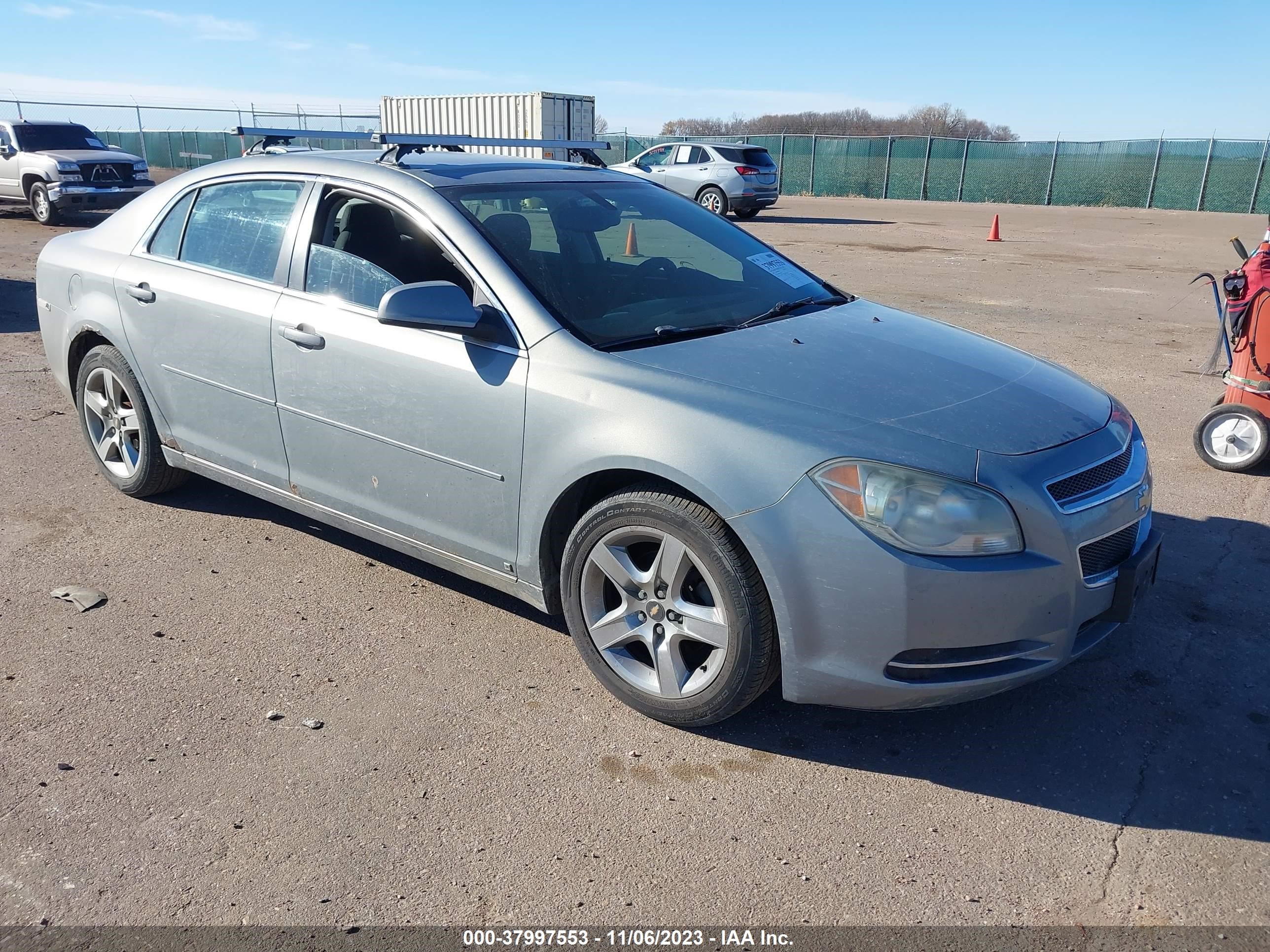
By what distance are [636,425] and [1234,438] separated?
13.8 ft

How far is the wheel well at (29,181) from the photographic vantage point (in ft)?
60.4

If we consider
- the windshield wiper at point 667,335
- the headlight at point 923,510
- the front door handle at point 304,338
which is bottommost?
the headlight at point 923,510

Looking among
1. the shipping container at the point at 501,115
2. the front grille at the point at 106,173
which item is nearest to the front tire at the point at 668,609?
the front grille at the point at 106,173

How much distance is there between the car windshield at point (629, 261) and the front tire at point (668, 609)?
2.18 feet

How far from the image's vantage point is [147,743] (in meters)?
3.14

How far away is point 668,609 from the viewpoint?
3143mm

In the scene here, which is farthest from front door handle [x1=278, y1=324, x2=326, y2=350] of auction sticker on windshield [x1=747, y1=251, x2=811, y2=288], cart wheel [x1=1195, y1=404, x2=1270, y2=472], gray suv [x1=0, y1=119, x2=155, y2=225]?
gray suv [x1=0, y1=119, x2=155, y2=225]

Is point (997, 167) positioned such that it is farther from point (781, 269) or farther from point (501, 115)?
point (781, 269)

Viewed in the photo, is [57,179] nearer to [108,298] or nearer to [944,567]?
[108,298]

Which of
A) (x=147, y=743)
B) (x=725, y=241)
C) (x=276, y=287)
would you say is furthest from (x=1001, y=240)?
(x=147, y=743)

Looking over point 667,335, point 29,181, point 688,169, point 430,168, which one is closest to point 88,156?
point 29,181

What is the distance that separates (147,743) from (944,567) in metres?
2.48

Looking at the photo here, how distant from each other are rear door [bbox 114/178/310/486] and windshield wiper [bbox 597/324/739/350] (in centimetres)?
153

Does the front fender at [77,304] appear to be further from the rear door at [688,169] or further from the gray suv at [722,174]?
the rear door at [688,169]
